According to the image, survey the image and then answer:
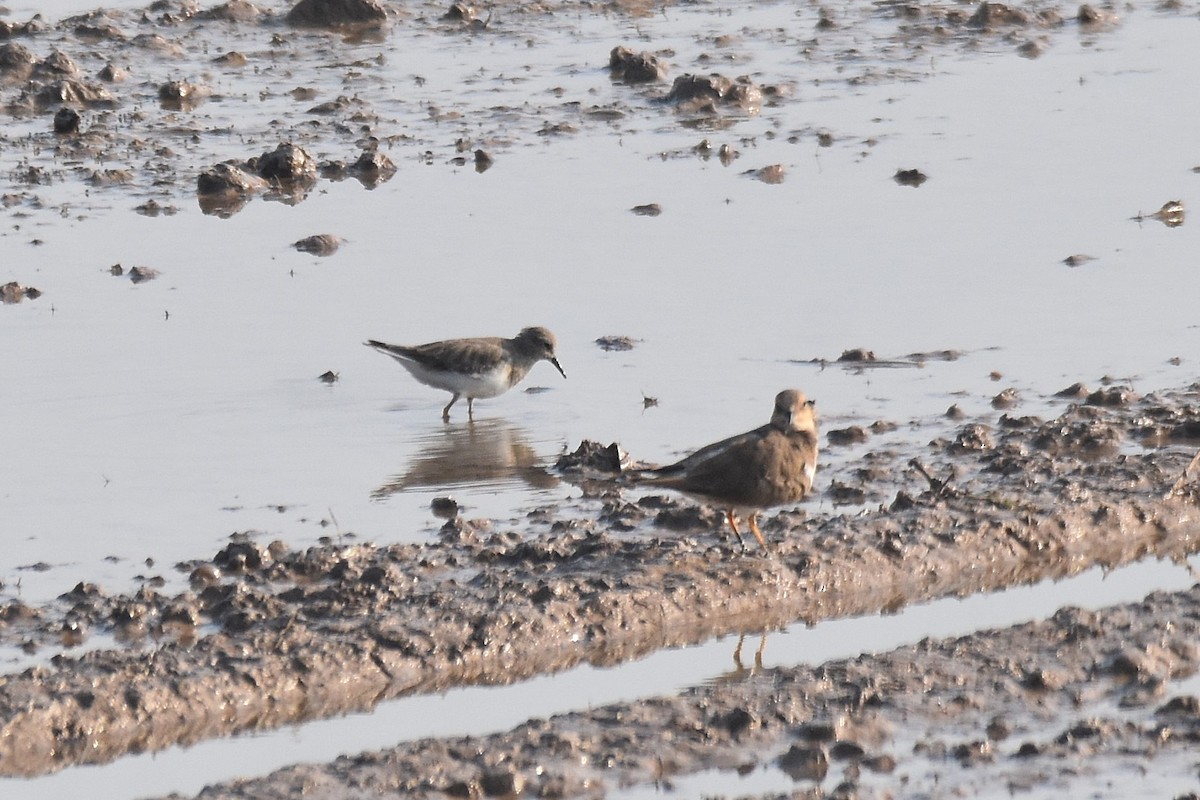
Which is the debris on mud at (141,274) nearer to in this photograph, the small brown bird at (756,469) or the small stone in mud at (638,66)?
the small brown bird at (756,469)

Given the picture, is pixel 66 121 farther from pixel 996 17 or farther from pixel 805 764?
pixel 805 764

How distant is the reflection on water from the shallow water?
1.2 inches

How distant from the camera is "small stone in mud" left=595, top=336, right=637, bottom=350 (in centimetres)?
1156

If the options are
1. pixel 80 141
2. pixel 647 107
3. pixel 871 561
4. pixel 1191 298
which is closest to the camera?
pixel 871 561

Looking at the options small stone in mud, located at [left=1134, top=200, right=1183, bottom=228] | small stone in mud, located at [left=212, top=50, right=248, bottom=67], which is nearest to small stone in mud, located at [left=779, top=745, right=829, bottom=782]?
small stone in mud, located at [left=1134, top=200, right=1183, bottom=228]

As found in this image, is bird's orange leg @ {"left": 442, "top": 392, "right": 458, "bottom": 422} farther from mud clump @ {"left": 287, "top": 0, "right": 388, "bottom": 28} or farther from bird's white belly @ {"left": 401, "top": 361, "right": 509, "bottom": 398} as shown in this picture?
mud clump @ {"left": 287, "top": 0, "right": 388, "bottom": 28}

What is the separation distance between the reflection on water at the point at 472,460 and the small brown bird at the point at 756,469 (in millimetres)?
1432

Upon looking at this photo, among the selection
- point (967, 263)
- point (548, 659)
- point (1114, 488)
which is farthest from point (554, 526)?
point (967, 263)

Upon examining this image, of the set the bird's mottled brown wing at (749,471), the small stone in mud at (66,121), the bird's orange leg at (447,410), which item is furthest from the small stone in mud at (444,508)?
the small stone in mud at (66,121)

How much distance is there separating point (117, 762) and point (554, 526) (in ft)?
8.55

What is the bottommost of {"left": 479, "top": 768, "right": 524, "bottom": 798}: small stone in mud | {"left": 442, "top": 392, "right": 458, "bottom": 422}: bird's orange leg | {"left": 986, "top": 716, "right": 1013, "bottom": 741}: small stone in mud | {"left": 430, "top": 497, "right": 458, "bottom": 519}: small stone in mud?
{"left": 442, "top": 392, "right": 458, "bottom": 422}: bird's orange leg

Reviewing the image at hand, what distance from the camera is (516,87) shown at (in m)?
18.5

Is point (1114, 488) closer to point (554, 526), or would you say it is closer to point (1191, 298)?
point (554, 526)

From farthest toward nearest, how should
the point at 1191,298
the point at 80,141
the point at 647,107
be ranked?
the point at 647,107 → the point at 80,141 → the point at 1191,298
